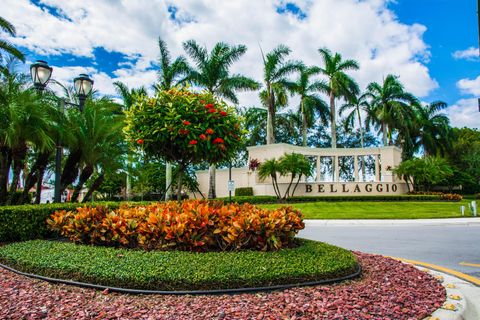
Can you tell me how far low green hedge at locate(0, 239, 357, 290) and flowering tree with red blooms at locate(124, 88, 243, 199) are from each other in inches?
90.7

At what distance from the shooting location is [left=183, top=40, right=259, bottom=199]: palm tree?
1067 inches

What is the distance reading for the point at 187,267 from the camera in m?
4.36

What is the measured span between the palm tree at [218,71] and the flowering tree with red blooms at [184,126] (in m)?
20.5

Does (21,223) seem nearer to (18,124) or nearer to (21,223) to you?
(21,223)

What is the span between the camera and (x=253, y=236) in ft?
17.5

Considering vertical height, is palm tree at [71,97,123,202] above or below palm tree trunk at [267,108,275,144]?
below

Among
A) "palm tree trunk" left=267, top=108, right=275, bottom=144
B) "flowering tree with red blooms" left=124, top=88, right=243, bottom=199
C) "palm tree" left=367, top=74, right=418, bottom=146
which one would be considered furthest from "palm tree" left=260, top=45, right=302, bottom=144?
"flowering tree with red blooms" left=124, top=88, right=243, bottom=199

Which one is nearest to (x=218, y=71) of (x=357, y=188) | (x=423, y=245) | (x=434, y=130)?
(x=357, y=188)

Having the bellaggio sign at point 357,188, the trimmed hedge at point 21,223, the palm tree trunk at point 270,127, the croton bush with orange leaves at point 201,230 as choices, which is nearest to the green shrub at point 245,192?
the palm tree trunk at point 270,127

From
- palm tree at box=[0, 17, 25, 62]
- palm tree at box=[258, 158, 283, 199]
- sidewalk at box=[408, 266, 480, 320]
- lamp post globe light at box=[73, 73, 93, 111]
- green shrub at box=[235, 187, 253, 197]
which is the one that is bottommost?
sidewalk at box=[408, 266, 480, 320]

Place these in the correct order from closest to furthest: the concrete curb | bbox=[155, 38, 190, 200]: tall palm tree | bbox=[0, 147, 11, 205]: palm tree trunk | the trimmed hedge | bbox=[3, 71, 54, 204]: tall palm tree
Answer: the concrete curb → the trimmed hedge → bbox=[3, 71, 54, 204]: tall palm tree → bbox=[0, 147, 11, 205]: palm tree trunk → bbox=[155, 38, 190, 200]: tall palm tree

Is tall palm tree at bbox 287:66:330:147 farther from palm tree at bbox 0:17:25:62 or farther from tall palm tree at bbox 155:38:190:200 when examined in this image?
palm tree at bbox 0:17:25:62

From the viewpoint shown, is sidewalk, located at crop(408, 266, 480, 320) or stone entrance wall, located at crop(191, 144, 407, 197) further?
stone entrance wall, located at crop(191, 144, 407, 197)

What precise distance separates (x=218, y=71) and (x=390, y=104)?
19778mm
